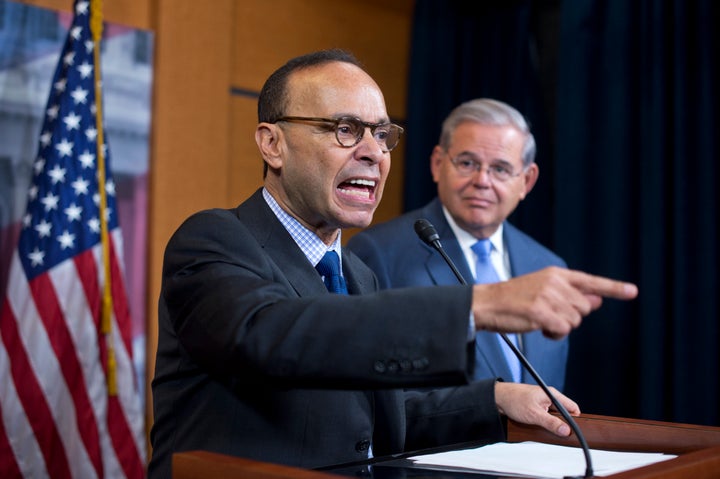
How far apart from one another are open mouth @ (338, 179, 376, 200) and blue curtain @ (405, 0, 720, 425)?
8.90ft

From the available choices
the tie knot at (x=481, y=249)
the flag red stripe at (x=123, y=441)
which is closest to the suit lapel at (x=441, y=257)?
the tie knot at (x=481, y=249)

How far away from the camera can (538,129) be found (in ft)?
16.5

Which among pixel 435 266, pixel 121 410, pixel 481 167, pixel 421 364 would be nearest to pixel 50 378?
pixel 121 410

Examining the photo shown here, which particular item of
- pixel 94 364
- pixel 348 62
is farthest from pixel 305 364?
pixel 94 364

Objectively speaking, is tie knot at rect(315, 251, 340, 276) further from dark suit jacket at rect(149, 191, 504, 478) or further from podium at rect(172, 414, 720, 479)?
podium at rect(172, 414, 720, 479)

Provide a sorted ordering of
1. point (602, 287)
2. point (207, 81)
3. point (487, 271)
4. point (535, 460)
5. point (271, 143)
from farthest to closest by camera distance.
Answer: point (207, 81) → point (487, 271) → point (271, 143) → point (535, 460) → point (602, 287)

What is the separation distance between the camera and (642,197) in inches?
169

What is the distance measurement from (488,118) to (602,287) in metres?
2.40

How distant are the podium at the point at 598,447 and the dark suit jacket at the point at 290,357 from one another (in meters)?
0.13

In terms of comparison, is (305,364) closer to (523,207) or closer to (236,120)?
(236,120)

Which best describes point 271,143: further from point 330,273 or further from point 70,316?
point 70,316

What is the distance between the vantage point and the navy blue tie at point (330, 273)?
183 centimetres

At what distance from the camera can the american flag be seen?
3.34 m

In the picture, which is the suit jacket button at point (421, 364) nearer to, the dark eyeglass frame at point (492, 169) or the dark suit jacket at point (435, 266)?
the dark suit jacket at point (435, 266)
